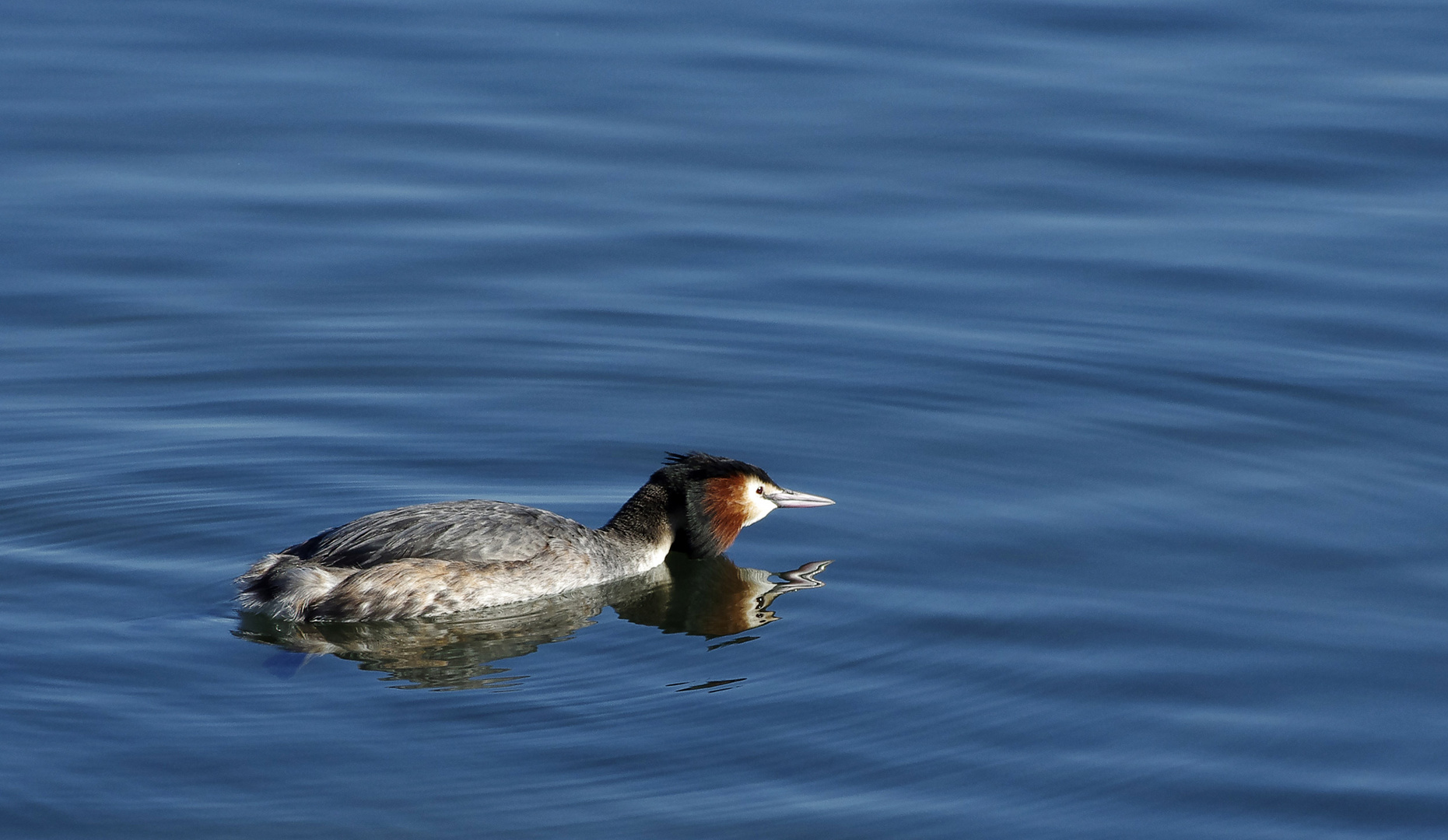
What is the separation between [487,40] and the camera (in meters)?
18.2

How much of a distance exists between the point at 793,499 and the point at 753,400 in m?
1.79

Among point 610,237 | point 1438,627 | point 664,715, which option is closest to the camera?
point 664,715

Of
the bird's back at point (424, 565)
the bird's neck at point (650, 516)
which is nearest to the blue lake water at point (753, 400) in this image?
the bird's back at point (424, 565)

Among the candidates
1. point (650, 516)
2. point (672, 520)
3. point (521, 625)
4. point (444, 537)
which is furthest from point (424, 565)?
point (672, 520)

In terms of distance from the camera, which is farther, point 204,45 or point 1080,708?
point 204,45

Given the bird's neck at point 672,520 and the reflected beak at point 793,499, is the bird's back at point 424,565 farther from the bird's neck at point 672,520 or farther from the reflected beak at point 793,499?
the reflected beak at point 793,499

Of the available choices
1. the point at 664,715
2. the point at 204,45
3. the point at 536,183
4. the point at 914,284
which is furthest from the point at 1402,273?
the point at 204,45

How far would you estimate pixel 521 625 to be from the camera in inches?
394

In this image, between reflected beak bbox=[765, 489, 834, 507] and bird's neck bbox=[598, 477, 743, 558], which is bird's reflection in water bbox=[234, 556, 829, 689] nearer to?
bird's neck bbox=[598, 477, 743, 558]

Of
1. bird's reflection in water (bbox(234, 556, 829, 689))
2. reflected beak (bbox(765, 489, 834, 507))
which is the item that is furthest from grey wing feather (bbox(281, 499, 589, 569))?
reflected beak (bbox(765, 489, 834, 507))

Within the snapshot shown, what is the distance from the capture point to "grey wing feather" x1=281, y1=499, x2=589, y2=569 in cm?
994

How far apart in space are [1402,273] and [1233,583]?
4833 mm

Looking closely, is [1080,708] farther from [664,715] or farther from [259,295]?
[259,295]

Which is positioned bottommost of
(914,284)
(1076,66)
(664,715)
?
(664,715)
